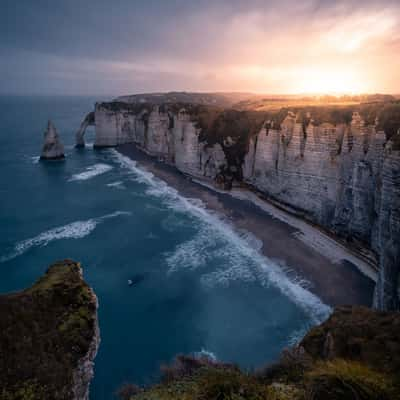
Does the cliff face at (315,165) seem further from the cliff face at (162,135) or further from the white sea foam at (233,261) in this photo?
the white sea foam at (233,261)

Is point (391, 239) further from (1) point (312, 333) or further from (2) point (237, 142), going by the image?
(2) point (237, 142)

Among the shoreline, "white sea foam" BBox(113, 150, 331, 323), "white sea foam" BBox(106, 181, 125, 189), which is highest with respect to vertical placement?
"white sea foam" BBox(106, 181, 125, 189)

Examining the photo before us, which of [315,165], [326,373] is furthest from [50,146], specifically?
[326,373]

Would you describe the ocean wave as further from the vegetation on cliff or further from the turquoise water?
the vegetation on cliff

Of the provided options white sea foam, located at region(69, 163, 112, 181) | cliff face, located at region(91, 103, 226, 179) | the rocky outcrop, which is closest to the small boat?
the rocky outcrop

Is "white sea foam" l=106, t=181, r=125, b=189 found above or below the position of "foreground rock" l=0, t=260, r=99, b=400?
below

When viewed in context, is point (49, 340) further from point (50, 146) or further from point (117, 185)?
point (50, 146)

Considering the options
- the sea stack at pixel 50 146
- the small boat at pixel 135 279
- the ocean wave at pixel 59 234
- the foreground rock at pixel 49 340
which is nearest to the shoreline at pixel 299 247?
the small boat at pixel 135 279
